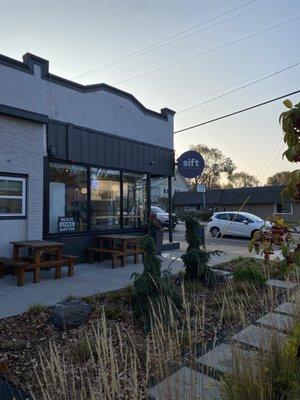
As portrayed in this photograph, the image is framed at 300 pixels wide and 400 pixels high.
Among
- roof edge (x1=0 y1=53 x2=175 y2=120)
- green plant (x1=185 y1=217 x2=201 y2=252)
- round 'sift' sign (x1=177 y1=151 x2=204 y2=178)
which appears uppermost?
roof edge (x1=0 y1=53 x2=175 y2=120)

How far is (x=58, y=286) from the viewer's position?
7938mm

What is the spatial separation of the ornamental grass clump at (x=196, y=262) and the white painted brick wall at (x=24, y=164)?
4110 mm

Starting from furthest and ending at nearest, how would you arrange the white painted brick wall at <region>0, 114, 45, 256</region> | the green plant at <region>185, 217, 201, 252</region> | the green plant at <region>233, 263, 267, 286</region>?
the white painted brick wall at <region>0, 114, 45, 256</region>
the green plant at <region>185, 217, 201, 252</region>
the green plant at <region>233, 263, 267, 286</region>

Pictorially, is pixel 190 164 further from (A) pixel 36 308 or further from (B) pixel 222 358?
(B) pixel 222 358

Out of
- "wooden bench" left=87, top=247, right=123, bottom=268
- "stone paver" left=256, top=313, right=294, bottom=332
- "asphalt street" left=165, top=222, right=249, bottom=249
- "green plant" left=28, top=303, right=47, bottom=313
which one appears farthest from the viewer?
"asphalt street" left=165, top=222, right=249, bottom=249

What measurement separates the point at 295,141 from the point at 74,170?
9629mm

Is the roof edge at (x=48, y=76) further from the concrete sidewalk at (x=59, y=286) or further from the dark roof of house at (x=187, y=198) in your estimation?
the dark roof of house at (x=187, y=198)

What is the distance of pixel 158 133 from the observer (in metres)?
14.5

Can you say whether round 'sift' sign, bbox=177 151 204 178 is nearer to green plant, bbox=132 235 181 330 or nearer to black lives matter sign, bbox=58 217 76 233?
black lives matter sign, bbox=58 217 76 233

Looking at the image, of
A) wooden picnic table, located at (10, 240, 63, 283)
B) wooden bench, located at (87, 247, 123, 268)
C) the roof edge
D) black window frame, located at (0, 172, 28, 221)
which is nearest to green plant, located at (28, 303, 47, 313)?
wooden picnic table, located at (10, 240, 63, 283)

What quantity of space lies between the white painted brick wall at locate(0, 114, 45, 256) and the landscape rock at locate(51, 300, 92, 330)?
4.61 metres

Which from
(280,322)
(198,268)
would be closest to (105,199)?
(198,268)

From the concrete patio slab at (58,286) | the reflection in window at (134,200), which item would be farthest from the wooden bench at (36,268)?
the reflection in window at (134,200)

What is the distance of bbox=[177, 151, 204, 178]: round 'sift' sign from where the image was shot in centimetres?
1386
